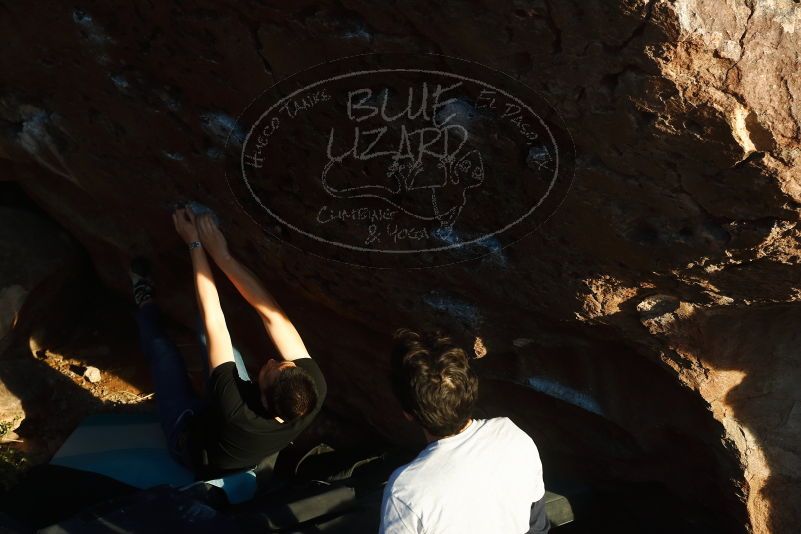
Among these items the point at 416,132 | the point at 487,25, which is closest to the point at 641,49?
the point at 487,25

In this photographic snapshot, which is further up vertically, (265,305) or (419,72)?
(419,72)

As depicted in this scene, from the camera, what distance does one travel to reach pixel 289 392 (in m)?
2.60

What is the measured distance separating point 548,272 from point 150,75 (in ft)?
4.55

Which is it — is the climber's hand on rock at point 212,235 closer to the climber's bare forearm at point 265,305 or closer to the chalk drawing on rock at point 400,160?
the climber's bare forearm at point 265,305

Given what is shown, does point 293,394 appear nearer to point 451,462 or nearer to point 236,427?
point 236,427

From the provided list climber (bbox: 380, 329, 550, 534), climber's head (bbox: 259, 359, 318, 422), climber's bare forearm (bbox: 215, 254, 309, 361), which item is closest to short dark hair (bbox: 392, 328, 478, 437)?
climber (bbox: 380, 329, 550, 534)

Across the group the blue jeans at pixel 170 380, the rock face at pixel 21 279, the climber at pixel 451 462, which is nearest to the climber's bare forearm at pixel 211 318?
the blue jeans at pixel 170 380

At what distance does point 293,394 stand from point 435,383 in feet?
2.18

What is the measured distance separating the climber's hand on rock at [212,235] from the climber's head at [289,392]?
0.50 meters

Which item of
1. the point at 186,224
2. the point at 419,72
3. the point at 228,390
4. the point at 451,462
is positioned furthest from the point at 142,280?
the point at 451,462

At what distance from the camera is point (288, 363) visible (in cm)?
275

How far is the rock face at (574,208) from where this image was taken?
1.89 meters

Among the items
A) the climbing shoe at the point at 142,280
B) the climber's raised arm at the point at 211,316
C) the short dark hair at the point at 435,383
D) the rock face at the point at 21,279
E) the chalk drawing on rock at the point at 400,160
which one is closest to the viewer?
the short dark hair at the point at 435,383

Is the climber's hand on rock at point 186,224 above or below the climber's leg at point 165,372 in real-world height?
above
